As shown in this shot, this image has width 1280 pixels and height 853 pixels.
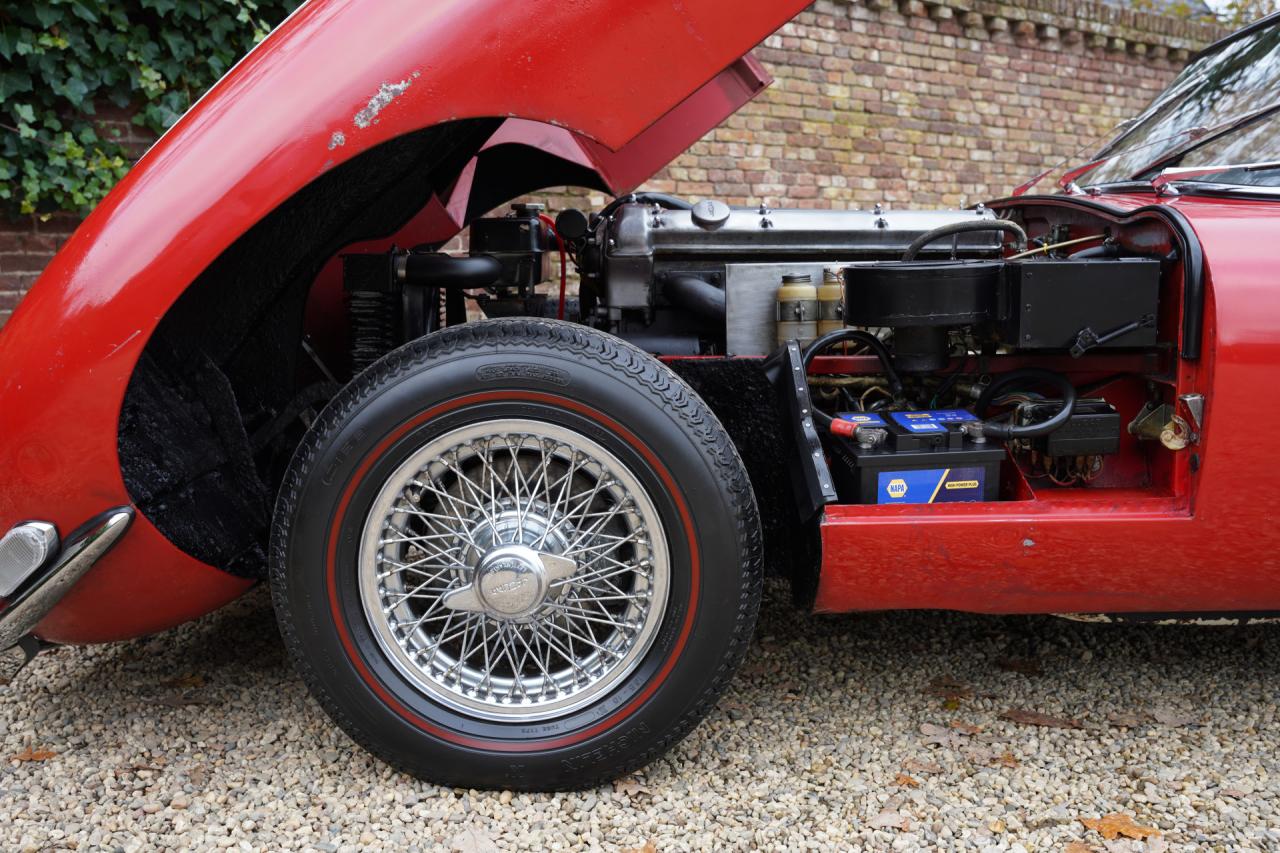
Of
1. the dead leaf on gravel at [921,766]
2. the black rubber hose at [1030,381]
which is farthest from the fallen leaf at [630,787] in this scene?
the black rubber hose at [1030,381]

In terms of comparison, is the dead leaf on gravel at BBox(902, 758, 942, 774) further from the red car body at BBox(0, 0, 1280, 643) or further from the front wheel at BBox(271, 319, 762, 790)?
the front wheel at BBox(271, 319, 762, 790)

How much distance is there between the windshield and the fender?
4.83 ft

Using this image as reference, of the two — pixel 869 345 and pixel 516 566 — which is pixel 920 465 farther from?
pixel 516 566

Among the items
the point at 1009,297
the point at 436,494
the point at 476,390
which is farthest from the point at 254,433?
the point at 1009,297

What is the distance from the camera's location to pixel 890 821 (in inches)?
76.4

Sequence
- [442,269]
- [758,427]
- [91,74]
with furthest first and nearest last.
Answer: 1. [91,74]
2. [442,269]
3. [758,427]

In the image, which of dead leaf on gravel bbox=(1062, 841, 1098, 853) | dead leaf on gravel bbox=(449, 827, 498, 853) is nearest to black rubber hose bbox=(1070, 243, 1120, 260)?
dead leaf on gravel bbox=(1062, 841, 1098, 853)

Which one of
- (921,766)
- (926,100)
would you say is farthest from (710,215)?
(926,100)

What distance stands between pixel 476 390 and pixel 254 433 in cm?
87

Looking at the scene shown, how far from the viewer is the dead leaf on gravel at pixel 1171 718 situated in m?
2.33

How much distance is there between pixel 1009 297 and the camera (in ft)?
7.14

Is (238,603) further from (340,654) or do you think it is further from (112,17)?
(112,17)

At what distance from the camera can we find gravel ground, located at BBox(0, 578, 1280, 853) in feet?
6.29

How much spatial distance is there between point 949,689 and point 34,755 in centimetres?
228
